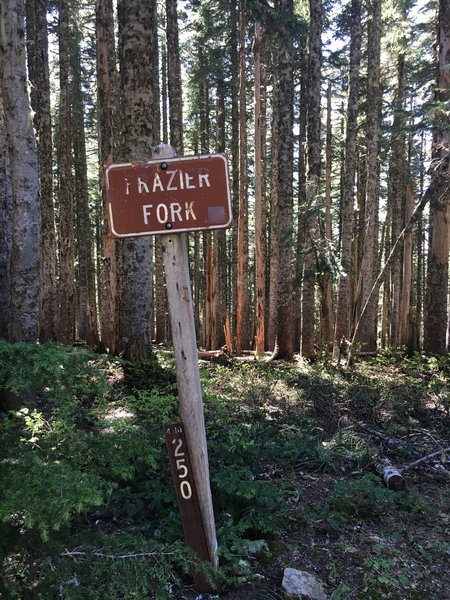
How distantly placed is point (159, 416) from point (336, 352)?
25.9 ft

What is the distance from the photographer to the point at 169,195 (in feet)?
8.93

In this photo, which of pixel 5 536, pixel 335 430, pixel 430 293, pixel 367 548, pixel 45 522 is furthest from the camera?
pixel 430 293

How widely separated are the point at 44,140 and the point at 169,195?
473 inches

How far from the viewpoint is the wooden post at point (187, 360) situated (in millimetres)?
2844

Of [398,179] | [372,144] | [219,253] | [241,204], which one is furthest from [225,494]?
[219,253]

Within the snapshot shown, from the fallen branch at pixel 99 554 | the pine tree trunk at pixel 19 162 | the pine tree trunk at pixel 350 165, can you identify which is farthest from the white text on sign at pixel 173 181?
the pine tree trunk at pixel 350 165

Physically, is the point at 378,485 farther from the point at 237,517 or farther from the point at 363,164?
the point at 363,164

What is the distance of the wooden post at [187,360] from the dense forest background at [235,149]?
0.65 meters

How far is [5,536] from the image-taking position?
2246 mm

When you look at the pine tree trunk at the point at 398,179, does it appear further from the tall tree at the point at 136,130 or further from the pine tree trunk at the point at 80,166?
the pine tree trunk at the point at 80,166


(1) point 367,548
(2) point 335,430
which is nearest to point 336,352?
(2) point 335,430

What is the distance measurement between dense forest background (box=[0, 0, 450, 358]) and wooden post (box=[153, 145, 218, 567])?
648mm

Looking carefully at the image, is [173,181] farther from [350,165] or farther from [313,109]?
[350,165]

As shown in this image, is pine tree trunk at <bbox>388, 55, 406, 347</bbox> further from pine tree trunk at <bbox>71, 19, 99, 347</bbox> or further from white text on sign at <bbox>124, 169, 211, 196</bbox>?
white text on sign at <bbox>124, 169, 211, 196</bbox>
